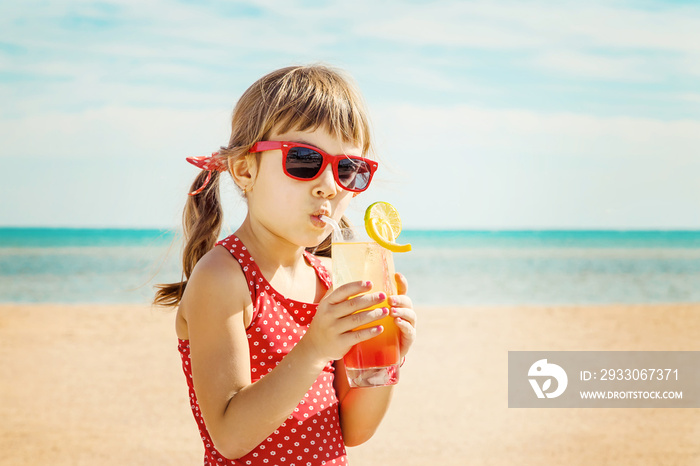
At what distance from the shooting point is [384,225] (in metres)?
1.79

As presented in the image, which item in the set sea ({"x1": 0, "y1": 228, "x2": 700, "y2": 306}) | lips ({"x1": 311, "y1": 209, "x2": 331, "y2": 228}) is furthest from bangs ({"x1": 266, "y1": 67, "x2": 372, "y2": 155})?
sea ({"x1": 0, "y1": 228, "x2": 700, "y2": 306})

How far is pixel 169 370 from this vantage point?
9.56m

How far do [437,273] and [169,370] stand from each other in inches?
735

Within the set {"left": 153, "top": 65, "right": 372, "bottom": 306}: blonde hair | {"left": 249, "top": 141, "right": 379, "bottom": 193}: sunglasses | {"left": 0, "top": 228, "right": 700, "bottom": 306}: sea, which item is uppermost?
{"left": 153, "top": 65, "right": 372, "bottom": 306}: blonde hair

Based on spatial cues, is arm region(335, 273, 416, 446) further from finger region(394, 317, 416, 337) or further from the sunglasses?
the sunglasses

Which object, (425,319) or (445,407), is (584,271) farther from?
(445,407)

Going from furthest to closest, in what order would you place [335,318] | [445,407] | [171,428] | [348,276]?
1. [445,407]
2. [171,428]
3. [348,276]
4. [335,318]

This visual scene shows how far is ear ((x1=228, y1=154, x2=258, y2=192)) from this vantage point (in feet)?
6.45

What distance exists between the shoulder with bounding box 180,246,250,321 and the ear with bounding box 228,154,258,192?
0.26 m

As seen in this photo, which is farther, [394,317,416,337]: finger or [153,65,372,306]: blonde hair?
[153,65,372,306]: blonde hair

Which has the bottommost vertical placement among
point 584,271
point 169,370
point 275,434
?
point 584,271

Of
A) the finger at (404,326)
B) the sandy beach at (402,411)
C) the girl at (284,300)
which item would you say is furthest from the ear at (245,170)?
the sandy beach at (402,411)

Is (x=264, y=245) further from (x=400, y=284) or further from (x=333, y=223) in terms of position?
(x=400, y=284)

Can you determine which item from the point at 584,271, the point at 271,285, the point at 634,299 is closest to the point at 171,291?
the point at 271,285
